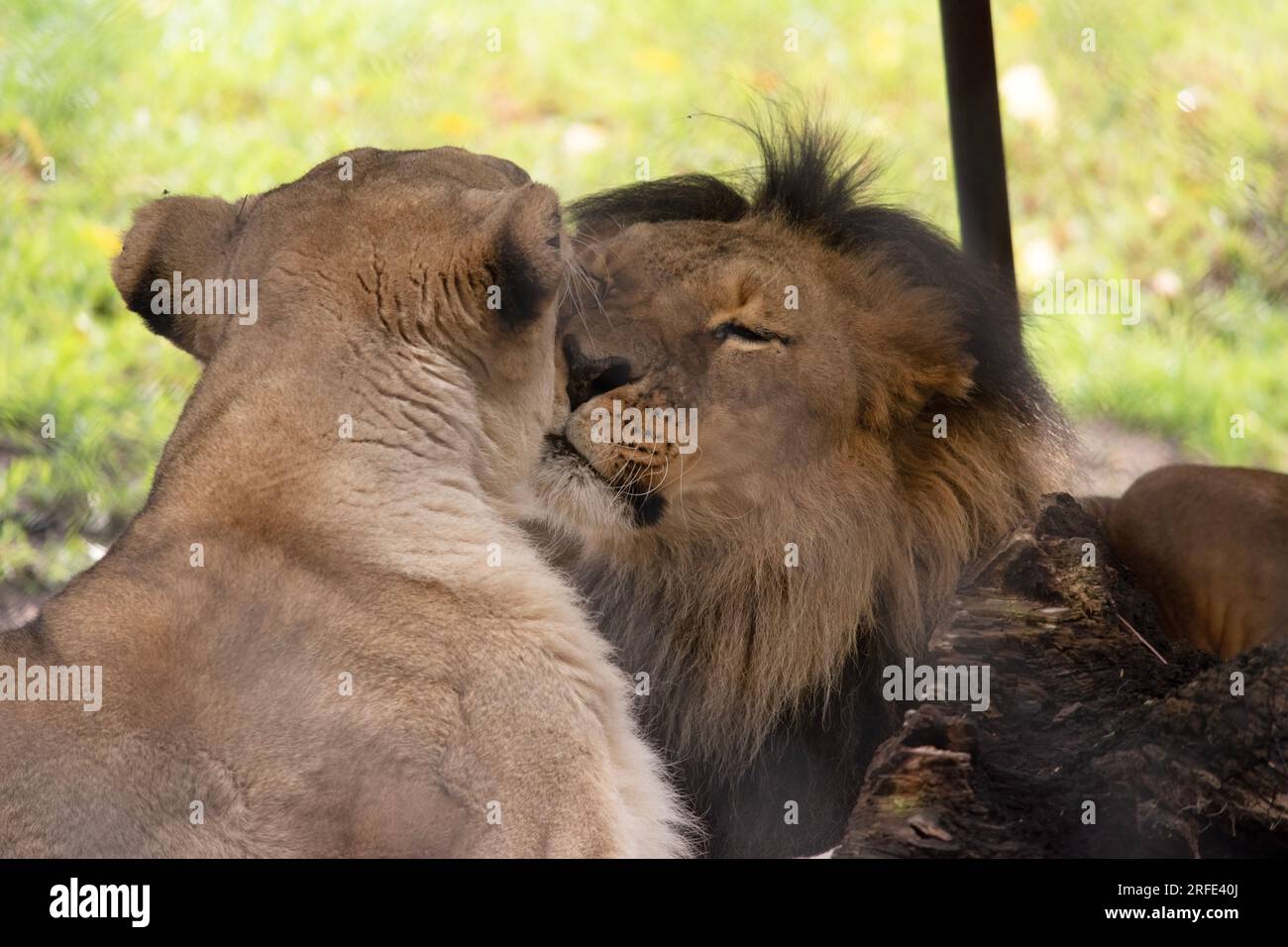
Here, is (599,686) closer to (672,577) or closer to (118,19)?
(672,577)

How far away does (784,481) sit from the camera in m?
3.16

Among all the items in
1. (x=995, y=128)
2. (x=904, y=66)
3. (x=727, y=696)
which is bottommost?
(x=727, y=696)

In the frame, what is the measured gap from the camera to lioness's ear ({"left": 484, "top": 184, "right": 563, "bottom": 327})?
2.49 metres

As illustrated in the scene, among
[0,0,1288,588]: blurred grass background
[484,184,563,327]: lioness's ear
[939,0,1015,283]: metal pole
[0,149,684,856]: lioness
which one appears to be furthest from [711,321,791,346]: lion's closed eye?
[0,0,1288,588]: blurred grass background

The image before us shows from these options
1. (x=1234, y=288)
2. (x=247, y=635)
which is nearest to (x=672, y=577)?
(x=247, y=635)

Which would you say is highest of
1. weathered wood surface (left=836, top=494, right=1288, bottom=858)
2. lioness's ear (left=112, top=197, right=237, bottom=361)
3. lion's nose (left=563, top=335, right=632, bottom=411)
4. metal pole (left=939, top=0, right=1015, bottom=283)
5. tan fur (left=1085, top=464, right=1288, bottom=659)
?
metal pole (left=939, top=0, right=1015, bottom=283)

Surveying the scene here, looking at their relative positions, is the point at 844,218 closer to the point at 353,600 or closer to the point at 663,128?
the point at 353,600

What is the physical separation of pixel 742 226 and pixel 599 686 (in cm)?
118

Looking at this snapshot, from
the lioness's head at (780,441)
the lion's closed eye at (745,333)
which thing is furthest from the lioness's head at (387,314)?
the lion's closed eye at (745,333)

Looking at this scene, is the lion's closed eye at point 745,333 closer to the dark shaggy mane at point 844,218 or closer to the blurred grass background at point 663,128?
the dark shaggy mane at point 844,218

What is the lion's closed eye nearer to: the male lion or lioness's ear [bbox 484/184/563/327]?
the male lion

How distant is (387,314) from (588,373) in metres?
0.50

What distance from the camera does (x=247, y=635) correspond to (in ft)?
8.07

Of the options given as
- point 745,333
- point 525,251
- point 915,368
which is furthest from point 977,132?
point 525,251
